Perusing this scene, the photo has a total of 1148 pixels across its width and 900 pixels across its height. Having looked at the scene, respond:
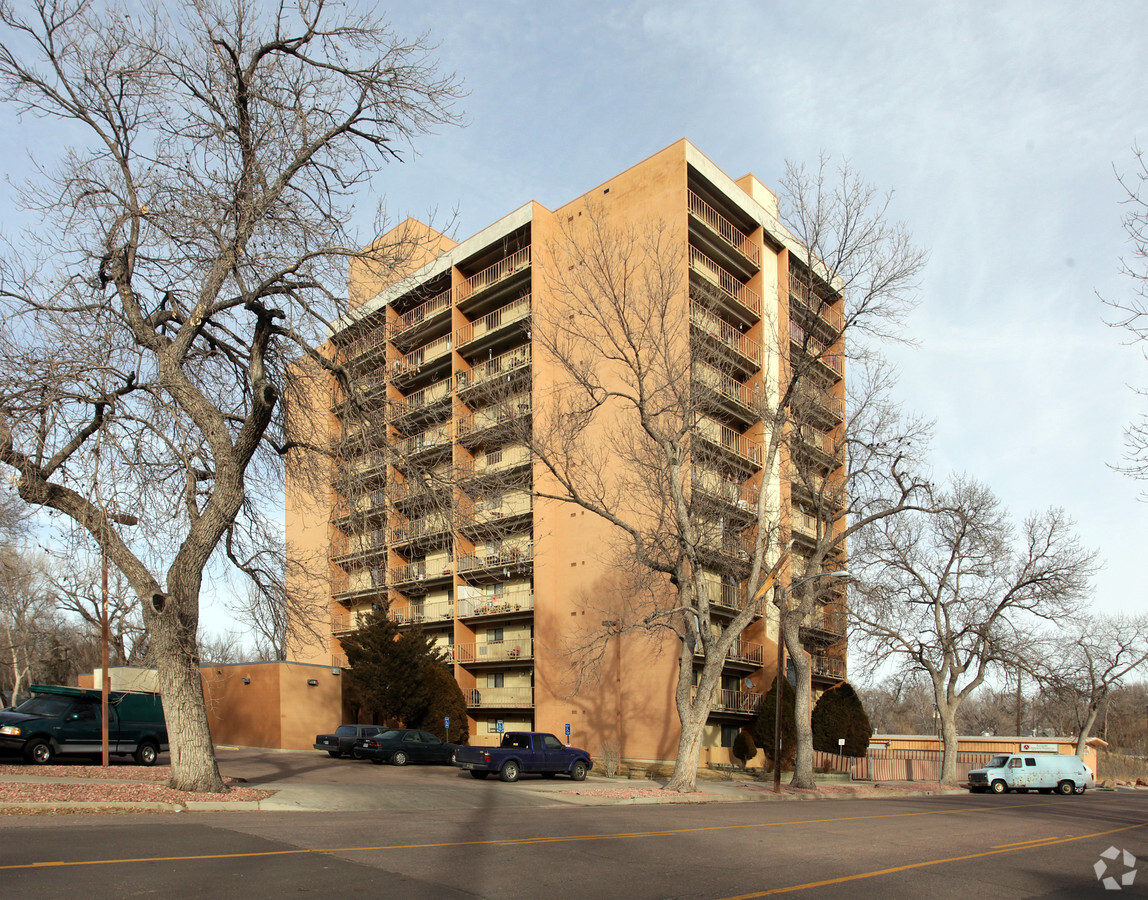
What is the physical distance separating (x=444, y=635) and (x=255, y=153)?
32.1m

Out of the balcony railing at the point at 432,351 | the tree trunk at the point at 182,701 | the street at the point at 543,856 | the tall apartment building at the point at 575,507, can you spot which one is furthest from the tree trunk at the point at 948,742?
the tree trunk at the point at 182,701

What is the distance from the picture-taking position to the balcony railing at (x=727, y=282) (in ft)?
128

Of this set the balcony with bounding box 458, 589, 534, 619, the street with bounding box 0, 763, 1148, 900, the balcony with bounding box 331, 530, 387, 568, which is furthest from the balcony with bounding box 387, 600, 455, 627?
the street with bounding box 0, 763, 1148, 900

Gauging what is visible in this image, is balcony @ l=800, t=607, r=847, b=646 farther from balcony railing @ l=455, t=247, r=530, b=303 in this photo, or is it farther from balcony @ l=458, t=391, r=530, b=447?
balcony railing @ l=455, t=247, r=530, b=303

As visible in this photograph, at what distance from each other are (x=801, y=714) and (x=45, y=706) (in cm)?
2197

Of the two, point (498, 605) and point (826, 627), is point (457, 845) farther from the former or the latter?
point (826, 627)

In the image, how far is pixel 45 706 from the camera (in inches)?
846

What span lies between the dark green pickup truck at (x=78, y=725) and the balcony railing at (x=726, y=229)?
27499 millimetres

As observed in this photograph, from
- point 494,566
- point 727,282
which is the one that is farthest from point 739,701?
point 727,282

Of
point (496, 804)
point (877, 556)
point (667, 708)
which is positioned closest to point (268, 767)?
point (496, 804)

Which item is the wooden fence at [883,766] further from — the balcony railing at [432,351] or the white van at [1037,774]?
the balcony railing at [432,351]

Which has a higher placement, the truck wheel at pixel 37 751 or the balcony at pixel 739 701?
the truck wheel at pixel 37 751

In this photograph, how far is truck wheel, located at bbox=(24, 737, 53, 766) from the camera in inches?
819

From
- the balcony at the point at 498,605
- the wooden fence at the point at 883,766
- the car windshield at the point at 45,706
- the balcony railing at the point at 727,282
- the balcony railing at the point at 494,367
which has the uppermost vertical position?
the balcony railing at the point at 727,282
